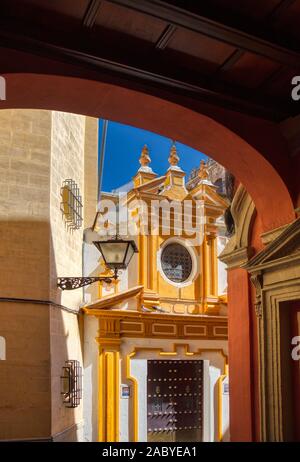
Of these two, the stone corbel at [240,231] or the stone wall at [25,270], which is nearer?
the stone corbel at [240,231]

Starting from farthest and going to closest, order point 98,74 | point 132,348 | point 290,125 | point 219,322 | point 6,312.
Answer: point 219,322 → point 132,348 → point 6,312 → point 290,125 → point 98,74

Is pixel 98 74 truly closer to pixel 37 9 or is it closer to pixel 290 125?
pixel 37 9

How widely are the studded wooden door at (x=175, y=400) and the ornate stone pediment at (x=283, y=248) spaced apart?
7.10 meters

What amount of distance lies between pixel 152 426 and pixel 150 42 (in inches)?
357

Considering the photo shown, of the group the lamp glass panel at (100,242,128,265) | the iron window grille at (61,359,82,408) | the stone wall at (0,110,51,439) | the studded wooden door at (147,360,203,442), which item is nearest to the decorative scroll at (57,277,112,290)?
the stone wall at (0,110,51,439)

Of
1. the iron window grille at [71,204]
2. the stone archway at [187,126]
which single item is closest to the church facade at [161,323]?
the iron window grille at [71,204]

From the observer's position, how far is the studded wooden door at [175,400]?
1097 centimetres

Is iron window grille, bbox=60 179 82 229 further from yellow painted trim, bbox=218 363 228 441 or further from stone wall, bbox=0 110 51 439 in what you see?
yellow painted trim, bbox=218 363 228 441

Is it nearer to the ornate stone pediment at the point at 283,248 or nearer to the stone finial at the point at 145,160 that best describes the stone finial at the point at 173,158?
the stone finial at the point at 145,160

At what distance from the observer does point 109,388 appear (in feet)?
34.0

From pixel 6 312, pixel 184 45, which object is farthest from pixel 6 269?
pixel 184 45

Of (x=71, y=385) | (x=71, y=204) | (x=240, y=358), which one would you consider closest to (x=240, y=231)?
(x=240, y=358)

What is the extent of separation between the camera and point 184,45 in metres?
3.24

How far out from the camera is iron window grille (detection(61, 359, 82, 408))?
8627 mm
